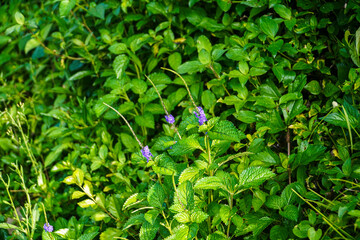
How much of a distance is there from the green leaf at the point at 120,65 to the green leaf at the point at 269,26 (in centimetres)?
81

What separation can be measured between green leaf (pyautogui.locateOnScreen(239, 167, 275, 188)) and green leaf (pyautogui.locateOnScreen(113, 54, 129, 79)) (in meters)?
1.03

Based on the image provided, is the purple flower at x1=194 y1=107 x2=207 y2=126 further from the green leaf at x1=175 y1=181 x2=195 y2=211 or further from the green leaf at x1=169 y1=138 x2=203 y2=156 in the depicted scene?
the green leaf at x1=175 y1=181 x2=195 y2=211

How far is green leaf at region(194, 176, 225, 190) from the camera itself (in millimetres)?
1236

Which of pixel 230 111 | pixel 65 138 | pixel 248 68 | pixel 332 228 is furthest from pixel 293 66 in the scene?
pixel 65 138

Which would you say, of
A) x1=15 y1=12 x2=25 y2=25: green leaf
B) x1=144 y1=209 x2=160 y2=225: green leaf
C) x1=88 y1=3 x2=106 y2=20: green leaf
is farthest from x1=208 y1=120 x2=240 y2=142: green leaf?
x1=15 y1=12 x2=25 y2=25: green leaf

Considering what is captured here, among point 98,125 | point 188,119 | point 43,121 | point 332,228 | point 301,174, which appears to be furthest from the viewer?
point 43,121

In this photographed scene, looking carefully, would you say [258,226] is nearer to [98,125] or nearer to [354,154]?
[354,154]

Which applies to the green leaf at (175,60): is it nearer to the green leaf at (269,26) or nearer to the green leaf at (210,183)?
the green leaf at (269,26)

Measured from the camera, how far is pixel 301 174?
1.52 meters

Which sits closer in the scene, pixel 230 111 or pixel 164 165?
pixel 164 165

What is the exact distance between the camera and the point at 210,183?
1249 mm

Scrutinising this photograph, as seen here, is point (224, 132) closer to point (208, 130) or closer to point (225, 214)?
point (208, 130)

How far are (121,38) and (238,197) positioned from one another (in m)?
1.32

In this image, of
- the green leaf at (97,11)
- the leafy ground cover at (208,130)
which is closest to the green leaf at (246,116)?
the leafy ground cover at (208,130)
